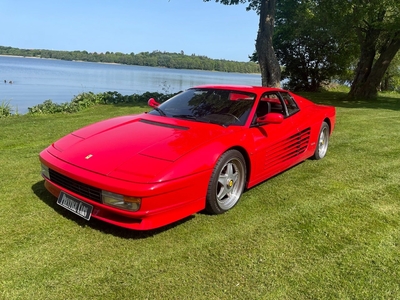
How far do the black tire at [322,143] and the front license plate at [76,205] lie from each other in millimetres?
3527

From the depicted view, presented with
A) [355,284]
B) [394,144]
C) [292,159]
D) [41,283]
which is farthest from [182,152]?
[394,144]

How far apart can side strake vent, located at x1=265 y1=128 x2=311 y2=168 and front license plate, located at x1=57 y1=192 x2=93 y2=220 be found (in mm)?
1951

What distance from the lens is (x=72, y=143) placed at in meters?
3.35

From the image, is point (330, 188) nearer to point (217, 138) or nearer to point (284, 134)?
point (284, 134)

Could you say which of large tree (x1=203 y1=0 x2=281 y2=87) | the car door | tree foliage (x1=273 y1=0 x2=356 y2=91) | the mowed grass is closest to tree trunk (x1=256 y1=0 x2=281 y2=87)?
large tree (x1=203 y1=0 x2=281 y2=87)

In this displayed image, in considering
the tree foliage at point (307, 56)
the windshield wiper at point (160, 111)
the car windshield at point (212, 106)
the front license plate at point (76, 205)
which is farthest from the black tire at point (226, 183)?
the tree foliage at point (307, 56)

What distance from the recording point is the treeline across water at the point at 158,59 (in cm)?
6556

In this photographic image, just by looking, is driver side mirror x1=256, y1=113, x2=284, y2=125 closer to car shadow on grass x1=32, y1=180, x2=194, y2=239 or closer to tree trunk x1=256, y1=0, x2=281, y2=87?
car shadow on grass x1=32, y1=180, x2=194, y2=239

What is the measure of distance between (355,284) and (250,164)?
151 centimetres

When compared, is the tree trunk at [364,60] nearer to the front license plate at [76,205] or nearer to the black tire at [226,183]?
the black tire at [226,183]

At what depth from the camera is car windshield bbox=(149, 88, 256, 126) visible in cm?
377

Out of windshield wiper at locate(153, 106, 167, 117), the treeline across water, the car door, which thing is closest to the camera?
the car door

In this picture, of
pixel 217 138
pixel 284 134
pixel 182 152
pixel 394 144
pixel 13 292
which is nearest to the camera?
Answer: pixel 13 292

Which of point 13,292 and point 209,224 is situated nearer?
point 13,292
